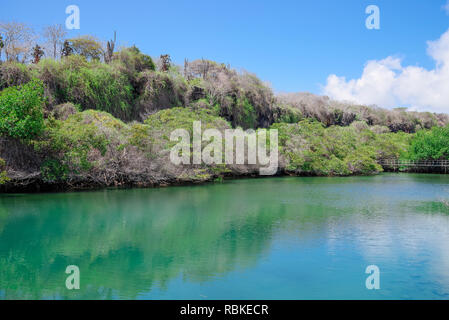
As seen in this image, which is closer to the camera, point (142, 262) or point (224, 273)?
point (224, 273)

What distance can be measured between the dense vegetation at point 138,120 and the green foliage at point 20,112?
4 cm

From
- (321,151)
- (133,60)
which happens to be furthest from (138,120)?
(321,151)

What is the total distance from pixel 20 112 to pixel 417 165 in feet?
123

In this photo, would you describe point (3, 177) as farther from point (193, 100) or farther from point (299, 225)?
point (193, 100)

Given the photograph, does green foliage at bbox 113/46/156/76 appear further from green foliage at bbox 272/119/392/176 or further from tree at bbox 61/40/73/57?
green foliage at bbox 272/119/392/176

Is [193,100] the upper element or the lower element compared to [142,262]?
upper

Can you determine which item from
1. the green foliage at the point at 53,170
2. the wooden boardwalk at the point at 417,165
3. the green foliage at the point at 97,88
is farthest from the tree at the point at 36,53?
the wooden boardwalk at the point at 417,165

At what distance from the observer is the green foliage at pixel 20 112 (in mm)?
16984

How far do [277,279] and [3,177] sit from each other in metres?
14.5

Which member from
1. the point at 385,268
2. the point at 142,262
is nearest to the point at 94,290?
the point at 142,262

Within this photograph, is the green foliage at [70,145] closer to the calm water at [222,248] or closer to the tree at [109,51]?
the calm water at [222,248]

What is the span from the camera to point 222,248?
31.8ft

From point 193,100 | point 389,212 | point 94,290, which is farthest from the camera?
point 193,100

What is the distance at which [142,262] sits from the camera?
8516mm
